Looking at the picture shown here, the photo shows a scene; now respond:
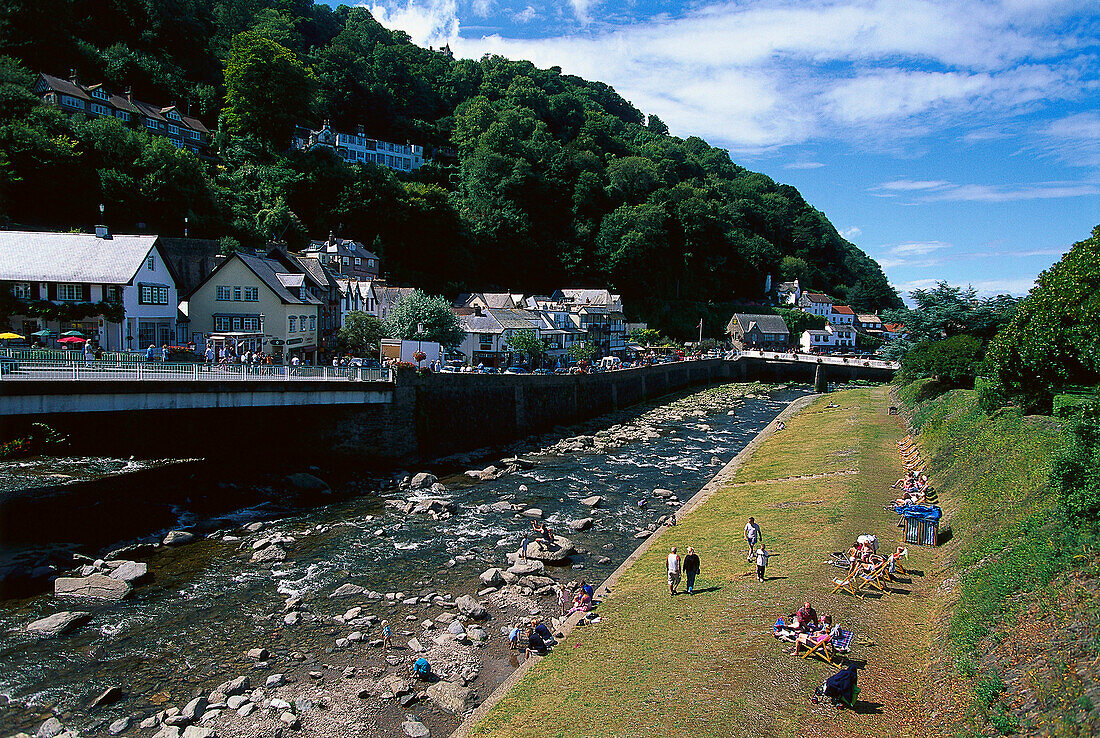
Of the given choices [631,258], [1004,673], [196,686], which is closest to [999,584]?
[1004,673]

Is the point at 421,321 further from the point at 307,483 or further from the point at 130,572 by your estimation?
the point at 130,572

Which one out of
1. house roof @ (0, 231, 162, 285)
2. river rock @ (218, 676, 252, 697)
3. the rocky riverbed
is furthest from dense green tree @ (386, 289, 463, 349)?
river rock @ (218, 676, 252, 697)

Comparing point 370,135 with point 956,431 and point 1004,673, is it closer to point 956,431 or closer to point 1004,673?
point 956,431

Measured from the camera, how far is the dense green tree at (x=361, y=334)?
5631 centimetres

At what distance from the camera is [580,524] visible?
1144 inches

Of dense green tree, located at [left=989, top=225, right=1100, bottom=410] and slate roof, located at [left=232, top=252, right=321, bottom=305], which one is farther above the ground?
slate roof, located at [left=232, top=252, right=321, bottom=305]

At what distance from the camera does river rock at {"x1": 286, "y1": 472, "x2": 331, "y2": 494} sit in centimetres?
3393

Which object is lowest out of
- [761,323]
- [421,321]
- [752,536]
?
[752,536]

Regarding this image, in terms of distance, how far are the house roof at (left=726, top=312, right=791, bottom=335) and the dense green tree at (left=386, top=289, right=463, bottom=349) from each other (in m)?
77.9

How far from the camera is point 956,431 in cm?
3309

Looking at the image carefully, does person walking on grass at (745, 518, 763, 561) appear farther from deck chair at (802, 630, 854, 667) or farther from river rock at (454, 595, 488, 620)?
river rock at (454, 595, 488, 620)

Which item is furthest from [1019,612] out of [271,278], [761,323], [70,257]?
[761,323]

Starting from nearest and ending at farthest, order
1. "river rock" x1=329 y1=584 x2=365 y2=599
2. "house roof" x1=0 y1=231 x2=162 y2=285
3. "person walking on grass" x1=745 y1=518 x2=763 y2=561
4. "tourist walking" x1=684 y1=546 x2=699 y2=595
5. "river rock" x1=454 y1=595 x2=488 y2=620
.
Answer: "tourist walking" x1=684 y1=546 x2=699 y2=595, "river rock" x1=454 y1=595 x2=488 y2=620, "person walking on grass" x1=745 y1=518 x2=763 y2=561, "river rock" x1=329 y1=584 x2=365 y2=599, "house roof" x1=0 y1=231 x2=162 y2=285

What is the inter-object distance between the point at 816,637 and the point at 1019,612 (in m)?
4.26
